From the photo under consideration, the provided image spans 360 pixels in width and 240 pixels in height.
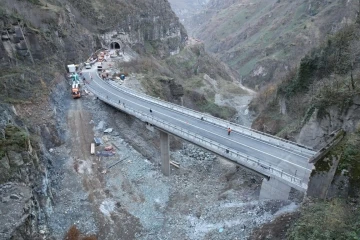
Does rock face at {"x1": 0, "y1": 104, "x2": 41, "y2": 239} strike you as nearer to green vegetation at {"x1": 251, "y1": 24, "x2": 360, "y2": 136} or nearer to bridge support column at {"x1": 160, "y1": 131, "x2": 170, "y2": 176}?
bridge support column at {"x1": 160, "y1": 131, "x2": 170, "y2": 176}

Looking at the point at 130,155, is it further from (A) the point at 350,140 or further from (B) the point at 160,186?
(A) the point at 350,140

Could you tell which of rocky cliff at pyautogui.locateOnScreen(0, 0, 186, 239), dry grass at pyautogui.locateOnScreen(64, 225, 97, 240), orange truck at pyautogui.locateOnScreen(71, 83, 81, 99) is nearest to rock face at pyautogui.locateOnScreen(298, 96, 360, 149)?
dry grass at pyautogui.locateOnScreen(64, 225, 97, 240)

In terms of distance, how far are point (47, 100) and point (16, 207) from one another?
74.4ft

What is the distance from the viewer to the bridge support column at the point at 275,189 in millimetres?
27281

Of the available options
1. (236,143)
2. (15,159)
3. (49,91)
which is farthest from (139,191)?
(49,91)

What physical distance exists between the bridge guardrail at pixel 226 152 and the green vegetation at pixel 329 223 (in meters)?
4.49

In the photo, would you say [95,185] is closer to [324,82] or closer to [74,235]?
[74,235]

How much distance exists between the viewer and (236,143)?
111ft

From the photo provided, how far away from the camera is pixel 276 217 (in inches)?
1015

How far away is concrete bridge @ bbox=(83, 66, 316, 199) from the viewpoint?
91.9 ft

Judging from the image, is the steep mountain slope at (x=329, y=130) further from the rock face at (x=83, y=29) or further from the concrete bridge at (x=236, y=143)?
the rock face at (x=83, y=29)

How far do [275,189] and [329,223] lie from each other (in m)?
9.63

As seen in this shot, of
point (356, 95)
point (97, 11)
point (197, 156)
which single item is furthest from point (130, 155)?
point (97, 11)

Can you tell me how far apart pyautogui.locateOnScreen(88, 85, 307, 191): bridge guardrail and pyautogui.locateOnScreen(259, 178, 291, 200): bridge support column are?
2.46 ft
